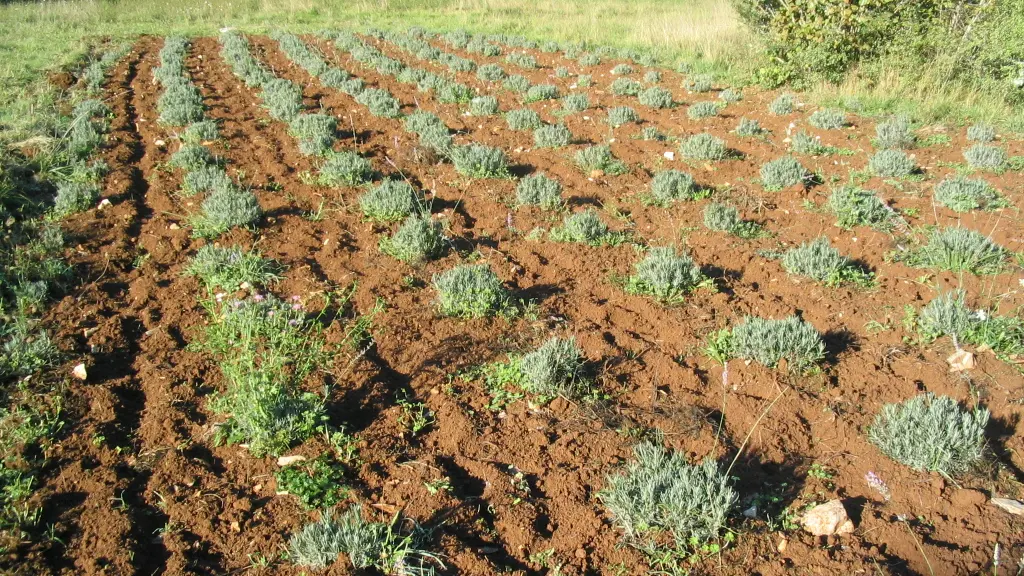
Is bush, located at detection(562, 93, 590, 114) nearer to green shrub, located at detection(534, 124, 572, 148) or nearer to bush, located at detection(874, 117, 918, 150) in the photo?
green shrub, located at detection(534, 124, 572, 148)

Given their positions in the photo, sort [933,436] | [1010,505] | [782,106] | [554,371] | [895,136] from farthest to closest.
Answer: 1. [782,106]
2. [895,136]
3. [554,371]
4. [933,436]
5. [1010,505]

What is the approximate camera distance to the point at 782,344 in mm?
4293

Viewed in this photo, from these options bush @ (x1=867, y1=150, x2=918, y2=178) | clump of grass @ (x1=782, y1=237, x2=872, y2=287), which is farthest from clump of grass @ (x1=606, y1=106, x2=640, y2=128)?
clump of grass @ (x1=782, y1=237, x2=872, y2=287)

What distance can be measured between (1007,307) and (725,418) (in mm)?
2860

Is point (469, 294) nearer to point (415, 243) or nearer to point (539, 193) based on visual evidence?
point (415, 243)

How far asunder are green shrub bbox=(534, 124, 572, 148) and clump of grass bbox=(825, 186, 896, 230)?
3573 millimetres

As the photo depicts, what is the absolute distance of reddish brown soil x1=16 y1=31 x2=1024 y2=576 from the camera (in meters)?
3.11

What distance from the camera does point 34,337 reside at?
4504mm

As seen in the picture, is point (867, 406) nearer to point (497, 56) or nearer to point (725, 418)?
point (725, 418)

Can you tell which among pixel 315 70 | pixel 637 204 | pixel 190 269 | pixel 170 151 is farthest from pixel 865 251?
pixel 315 70

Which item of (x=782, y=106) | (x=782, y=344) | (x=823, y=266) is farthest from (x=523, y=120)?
(x=782, y=344)

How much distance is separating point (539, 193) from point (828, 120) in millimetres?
5475

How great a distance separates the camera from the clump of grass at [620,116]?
9836 mm

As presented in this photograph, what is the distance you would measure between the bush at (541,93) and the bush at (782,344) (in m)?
7.88
